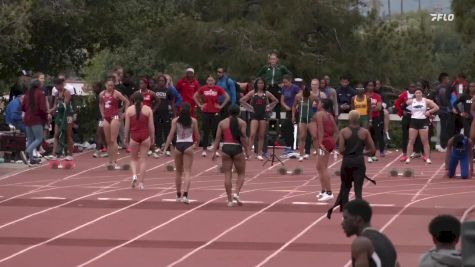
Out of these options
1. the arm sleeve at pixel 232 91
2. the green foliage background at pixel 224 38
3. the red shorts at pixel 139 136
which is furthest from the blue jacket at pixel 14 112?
the red shorts at pixel 139 136

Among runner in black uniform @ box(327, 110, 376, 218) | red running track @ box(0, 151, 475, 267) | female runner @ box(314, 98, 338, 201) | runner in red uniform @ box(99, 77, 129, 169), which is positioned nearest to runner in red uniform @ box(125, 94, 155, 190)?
red running track @ box(0, 151, 475, 267)

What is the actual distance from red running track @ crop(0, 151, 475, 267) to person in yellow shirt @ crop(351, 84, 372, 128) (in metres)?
1.03

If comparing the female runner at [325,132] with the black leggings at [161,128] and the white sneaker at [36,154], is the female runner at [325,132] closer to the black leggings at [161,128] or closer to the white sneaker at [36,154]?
the white sneaker at [36,154]

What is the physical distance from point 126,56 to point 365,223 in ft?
137

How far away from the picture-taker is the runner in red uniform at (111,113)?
87.2 feet

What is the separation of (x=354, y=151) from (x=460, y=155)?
6.96 m

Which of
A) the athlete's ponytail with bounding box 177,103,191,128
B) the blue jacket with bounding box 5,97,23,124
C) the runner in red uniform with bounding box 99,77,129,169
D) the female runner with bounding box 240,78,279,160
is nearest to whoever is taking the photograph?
the athlete's ponytail with bounding box 177,103,191,128

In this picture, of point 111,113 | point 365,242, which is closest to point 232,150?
point 111,113

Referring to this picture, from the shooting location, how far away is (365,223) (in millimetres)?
9094

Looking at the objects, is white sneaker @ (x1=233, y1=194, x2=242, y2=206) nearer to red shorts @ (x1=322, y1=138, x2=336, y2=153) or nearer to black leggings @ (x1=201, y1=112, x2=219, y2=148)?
red shorts @ (x1=322, y1=138, x2=336, y2=153)

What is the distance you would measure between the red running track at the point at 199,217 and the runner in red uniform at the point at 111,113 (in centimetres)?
66

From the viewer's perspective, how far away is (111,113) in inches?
1053

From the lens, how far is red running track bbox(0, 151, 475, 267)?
16875mm

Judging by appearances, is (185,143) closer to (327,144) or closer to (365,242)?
(327,144)
